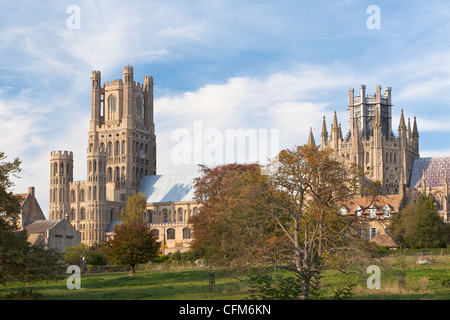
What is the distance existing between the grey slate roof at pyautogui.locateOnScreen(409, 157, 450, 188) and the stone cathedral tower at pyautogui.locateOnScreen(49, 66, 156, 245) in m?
45.7

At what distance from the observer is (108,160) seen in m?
123

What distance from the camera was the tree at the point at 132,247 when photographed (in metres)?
52.2

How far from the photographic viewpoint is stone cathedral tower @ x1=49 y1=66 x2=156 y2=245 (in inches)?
4375

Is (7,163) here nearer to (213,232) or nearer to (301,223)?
(301,223)

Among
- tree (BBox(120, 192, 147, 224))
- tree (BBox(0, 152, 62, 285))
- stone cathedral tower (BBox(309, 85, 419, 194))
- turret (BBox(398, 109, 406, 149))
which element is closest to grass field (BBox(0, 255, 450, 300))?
tree (BBox(0, 152, 62, 285))

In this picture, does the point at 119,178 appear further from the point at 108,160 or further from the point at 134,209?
the point at 134,209

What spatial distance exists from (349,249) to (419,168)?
8970cm

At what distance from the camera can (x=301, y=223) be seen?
3078 centimetres

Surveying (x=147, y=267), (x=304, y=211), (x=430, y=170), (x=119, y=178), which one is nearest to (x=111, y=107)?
(x=119, y=178)

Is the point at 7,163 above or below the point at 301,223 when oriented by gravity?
above

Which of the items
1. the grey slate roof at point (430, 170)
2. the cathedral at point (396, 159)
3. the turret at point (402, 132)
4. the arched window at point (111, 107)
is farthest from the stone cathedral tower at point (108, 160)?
the grey slate roof at point (430, 170)

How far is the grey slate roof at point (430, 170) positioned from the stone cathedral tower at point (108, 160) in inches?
1798

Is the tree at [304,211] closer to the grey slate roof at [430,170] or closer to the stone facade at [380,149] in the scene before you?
the stone facade at [380,149]
